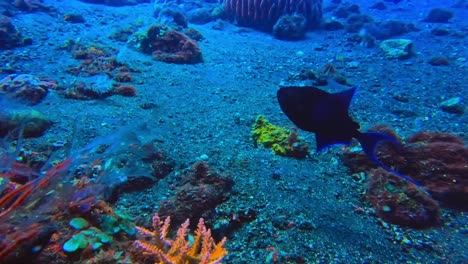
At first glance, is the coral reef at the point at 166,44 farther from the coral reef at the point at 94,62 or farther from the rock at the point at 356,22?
the rock at the point at 356,22

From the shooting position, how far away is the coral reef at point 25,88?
5297 millimetres

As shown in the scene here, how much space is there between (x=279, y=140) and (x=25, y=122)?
3.95 metres

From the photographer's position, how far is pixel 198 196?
317 cm

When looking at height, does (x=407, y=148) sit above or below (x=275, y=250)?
above

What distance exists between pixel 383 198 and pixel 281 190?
125 centimetres

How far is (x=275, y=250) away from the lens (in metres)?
2.69

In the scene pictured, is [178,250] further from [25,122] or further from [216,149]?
[25,122]

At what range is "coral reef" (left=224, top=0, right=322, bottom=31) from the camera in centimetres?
1210

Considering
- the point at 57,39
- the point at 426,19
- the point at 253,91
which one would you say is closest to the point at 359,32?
the point at 426,19

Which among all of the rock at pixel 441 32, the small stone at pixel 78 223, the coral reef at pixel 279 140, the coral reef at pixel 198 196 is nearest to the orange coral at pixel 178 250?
the small stone at pixel 78 223

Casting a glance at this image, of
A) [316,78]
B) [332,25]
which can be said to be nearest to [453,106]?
[316,78]

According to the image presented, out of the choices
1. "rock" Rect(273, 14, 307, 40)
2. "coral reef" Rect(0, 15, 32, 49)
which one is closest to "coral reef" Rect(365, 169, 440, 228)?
"rock" Rect(273, 14, 307, 40)

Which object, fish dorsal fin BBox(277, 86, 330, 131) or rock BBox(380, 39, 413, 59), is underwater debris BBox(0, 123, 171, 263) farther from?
rock BBox(380, 39, 413, 59)

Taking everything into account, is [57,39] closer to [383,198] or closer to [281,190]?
[281,190]
